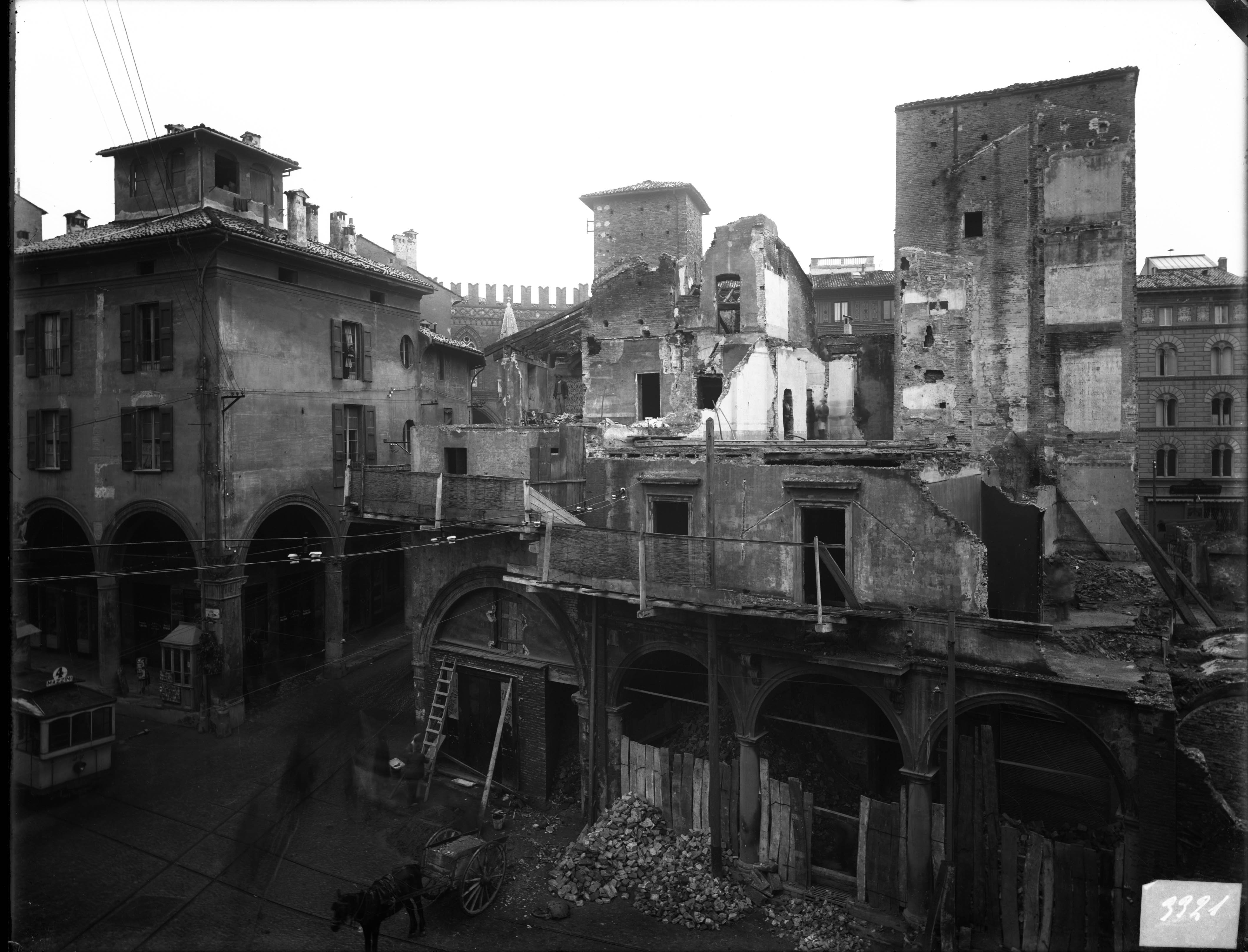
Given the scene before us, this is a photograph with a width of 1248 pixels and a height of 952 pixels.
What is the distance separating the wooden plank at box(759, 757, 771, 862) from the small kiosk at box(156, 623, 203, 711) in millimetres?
15542

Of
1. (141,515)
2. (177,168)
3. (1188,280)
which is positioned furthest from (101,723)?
(1188,280)

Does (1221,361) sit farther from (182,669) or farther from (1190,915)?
(182,669)

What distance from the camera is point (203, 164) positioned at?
77.2ft

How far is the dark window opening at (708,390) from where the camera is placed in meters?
25.6

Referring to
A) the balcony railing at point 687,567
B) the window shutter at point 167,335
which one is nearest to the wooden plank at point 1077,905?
the balcony railing at point 687,567

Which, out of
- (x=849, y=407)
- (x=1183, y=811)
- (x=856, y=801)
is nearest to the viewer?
(x=1183, y=811)

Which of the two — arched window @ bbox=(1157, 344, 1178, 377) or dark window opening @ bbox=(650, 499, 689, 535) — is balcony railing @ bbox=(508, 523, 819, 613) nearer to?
dark window opening @ bbox=(650, 499, 689, 535)

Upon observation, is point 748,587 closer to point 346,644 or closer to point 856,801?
point 856,801

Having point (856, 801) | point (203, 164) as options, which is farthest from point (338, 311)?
point (856, 801)

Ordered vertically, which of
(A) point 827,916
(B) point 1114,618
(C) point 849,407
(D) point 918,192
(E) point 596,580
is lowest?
(A) point 827,916

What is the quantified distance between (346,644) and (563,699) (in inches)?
475

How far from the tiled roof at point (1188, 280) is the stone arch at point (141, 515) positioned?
117 ft

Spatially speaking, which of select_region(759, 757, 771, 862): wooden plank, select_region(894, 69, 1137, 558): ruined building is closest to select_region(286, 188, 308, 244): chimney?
select_region(894, 69, 1137, 558): ruined building

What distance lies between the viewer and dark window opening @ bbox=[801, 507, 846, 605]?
1478 cm
